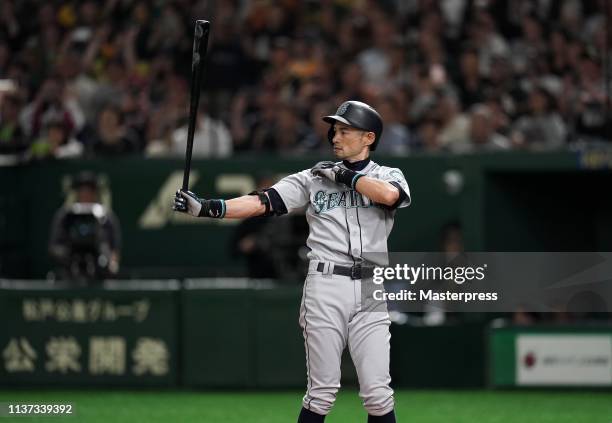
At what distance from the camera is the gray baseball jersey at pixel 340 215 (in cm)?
644

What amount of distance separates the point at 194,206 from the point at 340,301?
869 millimetres

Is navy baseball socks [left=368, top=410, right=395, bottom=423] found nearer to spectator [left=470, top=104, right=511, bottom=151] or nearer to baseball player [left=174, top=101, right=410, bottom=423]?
baseball player [left=174, top=101, right=410, bottom=423]

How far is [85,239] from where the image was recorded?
37.3 feet

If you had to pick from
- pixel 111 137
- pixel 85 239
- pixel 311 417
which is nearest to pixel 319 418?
pixel 311 417

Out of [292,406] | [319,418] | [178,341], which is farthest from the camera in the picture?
[178,341]

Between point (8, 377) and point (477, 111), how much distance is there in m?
5.07

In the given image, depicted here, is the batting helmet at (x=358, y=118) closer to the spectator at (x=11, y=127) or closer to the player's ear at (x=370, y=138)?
the player's ear at (x=370, y=138)

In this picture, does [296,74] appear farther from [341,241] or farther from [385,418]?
[385,418]

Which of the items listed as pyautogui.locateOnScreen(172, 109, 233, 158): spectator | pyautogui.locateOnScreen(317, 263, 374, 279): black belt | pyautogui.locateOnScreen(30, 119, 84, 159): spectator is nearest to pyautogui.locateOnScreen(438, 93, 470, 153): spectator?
pyautogui.locateOnScreen(172, 109, 233, 158): spectator

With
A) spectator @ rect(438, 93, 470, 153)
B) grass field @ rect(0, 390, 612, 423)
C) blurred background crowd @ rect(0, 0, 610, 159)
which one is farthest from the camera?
blurred background crowd @ rect(0, 0, 610, 159)

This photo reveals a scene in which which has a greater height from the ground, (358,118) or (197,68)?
(197,68)

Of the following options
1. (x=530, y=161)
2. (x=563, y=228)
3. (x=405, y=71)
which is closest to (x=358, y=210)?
(x=530, y=161)

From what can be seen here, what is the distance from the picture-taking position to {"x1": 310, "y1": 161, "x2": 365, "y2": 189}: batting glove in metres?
6.25

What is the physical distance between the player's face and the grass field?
113 inches
